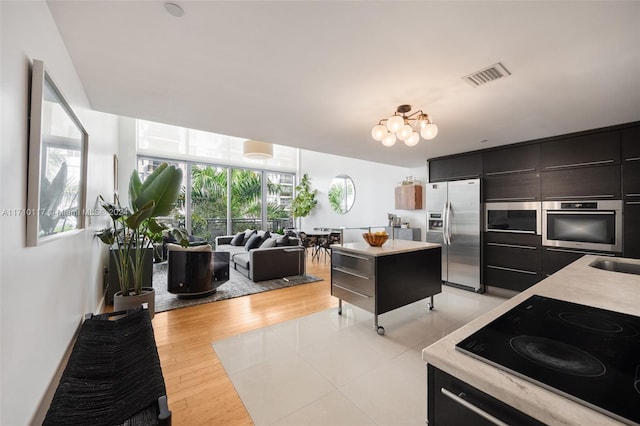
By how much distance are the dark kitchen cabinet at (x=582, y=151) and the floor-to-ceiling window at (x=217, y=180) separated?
5.69 metres

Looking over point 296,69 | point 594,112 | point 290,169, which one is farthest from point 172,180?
point 290,169

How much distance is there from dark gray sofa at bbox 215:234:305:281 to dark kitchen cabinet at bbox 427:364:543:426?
4.14 metres

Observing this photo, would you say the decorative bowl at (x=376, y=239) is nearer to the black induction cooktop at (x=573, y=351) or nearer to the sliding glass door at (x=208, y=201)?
the black induction cooktop at (x=573, y=351)

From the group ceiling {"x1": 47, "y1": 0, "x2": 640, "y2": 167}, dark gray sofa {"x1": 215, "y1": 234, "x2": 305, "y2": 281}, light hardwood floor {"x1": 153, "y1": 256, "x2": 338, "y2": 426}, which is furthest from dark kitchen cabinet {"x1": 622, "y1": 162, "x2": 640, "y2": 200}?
dark gray sofa {"x1": 215, "y1": 234, "x2": 305, "y2": 281}

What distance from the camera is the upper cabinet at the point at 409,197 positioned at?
18.6ft

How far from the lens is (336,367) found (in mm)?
2244

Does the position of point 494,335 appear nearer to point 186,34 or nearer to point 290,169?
point 186,34

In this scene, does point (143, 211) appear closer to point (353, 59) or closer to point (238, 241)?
point (353, 59)

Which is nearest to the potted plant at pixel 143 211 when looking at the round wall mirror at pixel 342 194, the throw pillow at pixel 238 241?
the throw pillow at pixel 238 241

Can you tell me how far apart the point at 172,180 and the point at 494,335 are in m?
2.96

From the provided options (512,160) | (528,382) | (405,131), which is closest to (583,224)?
(512,160)

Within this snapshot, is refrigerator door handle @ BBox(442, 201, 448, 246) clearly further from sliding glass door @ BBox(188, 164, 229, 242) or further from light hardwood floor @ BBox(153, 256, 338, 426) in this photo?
sliding glass door @ BBox(188, 164, 229, 242)

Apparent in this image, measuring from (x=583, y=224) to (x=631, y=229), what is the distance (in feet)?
1.36

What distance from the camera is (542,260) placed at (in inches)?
147
